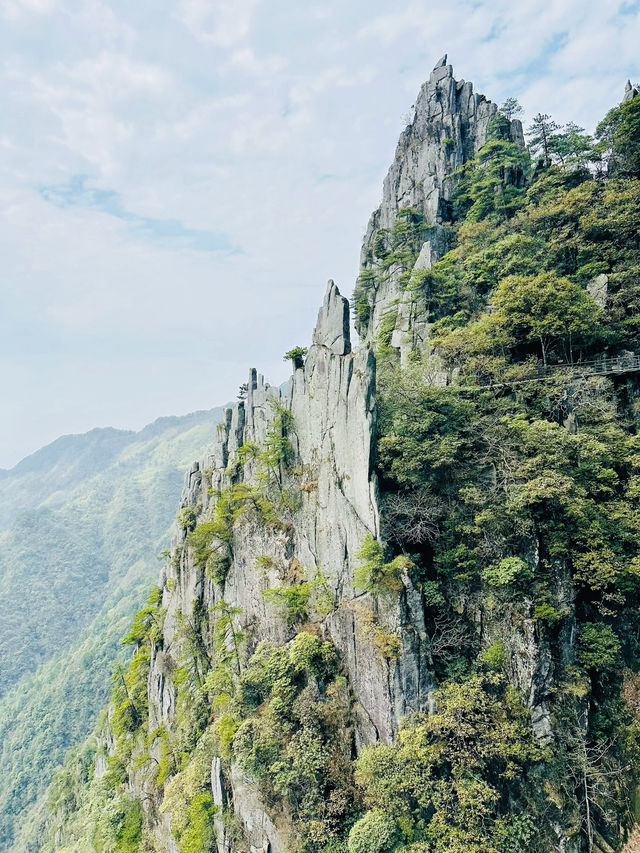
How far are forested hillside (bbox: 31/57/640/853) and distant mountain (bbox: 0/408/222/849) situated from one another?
58.2 metres

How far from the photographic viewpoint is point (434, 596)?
1559 centimetres

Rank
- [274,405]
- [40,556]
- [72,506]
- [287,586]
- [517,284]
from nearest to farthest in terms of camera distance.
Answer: [287,586] → [517,284] → [274,405] → [40,556] → [72,506]

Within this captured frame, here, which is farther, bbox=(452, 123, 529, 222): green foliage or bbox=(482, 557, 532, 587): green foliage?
bbox=(452, 123, 529, 222): green foliage

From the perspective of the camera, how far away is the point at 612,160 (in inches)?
1152

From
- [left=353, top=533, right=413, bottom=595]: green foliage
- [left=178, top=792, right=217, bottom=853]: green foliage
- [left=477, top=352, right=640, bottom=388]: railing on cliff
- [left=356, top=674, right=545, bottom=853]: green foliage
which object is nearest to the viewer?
[left=356, top=674, right=545, bottom=853]: green foliage

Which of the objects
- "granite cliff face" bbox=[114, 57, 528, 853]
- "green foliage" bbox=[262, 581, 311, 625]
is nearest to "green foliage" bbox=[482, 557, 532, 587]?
"granite cliff face" bbox=[114, 57, 528, 853]

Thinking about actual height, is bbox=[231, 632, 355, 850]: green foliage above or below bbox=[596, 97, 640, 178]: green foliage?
below

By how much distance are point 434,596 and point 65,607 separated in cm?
14325

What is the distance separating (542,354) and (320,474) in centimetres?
1392

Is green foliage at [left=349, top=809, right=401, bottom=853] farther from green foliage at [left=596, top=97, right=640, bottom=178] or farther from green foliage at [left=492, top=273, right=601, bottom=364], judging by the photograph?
green foliage at [left=596, top=97, right=640, bottom=178]

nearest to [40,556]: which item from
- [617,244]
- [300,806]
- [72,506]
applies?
→ [72,506]

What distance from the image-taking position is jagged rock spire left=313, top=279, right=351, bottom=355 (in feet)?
66.7

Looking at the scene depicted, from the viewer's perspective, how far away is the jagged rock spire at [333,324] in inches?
800

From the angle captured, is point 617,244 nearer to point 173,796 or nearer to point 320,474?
point 320,474
